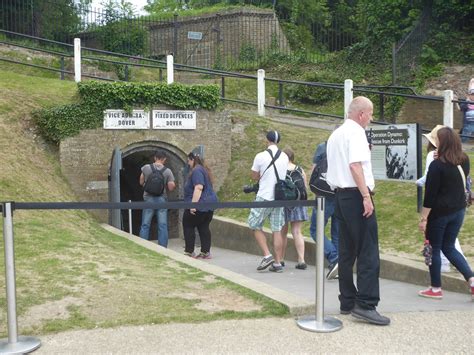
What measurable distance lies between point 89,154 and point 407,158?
6784 millimetres

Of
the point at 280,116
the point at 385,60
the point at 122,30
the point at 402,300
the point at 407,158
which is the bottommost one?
the point at 402,300

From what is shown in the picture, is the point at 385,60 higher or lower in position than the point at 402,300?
higher

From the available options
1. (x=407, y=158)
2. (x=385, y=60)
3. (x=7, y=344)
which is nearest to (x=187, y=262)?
(x=7, y=344)

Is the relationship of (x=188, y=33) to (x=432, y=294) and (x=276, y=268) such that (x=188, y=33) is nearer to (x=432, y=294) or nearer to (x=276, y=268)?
(x=276, y=268)

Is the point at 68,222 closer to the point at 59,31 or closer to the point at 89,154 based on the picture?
the point at 89,154

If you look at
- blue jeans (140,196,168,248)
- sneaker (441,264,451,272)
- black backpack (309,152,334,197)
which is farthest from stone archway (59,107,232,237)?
sneaker (441,264,451,272)

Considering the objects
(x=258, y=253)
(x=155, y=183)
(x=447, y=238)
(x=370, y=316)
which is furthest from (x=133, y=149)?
(x=370, y=316)

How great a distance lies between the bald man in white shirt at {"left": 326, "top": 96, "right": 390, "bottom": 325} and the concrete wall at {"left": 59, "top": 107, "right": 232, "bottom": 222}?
307 inches

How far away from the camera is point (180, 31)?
2470cm

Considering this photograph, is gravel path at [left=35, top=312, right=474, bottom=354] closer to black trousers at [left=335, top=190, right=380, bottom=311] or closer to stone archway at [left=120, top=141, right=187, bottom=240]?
black trousers at [left=335, top=190, right=380, bottom=311]

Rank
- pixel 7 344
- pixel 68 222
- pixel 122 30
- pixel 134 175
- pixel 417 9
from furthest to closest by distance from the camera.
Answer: pixel 122 30 < pixel 417 9 < pixel 134 175 < pixel 68 222 < pixel 7 344

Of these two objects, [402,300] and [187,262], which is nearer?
[402,300]

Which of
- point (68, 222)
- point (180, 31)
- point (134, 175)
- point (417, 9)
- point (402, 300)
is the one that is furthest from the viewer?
point (180, 31)

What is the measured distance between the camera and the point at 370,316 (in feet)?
15.8
